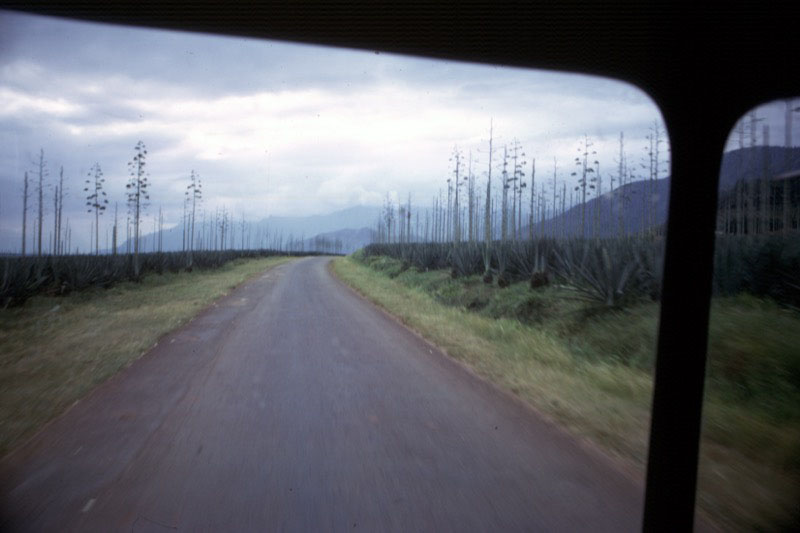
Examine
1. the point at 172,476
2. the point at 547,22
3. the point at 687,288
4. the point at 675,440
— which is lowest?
the point at 172,476

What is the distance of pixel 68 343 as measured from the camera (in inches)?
395

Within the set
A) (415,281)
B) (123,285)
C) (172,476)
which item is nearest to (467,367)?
(172,476)

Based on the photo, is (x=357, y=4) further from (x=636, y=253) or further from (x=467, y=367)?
(x=636, y=253)

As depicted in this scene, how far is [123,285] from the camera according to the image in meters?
23.0

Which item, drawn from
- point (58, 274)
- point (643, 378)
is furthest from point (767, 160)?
point (58, 274)

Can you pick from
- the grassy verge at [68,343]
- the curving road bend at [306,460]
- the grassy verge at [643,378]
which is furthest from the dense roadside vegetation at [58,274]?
the grassy verge at [643,378]

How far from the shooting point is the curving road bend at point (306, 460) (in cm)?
347

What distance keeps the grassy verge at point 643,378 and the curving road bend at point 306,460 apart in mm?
583

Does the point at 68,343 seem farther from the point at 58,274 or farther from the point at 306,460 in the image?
the point at 58,274

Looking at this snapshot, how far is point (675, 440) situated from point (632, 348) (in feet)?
20.6

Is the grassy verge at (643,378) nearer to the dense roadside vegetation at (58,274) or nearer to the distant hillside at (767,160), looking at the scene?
the distant hillside at (767,160)

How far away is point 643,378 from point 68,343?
30.6ft

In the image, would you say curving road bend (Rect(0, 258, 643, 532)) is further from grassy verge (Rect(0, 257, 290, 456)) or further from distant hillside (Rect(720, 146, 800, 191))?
distant hillside (Rect(720, 146, 800, 191))

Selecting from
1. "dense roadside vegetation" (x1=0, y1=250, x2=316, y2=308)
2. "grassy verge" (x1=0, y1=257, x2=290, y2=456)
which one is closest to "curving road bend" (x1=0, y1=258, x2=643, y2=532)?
"grassy verge" (x1=0, y1=257, x2=290, y2=456)
